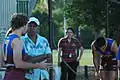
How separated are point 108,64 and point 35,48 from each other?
432 centimetres

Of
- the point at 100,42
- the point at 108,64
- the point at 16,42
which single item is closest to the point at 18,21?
the point at 16,42

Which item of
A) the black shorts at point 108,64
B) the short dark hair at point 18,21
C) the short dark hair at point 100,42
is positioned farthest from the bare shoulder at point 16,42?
the black shorts at point 108,64

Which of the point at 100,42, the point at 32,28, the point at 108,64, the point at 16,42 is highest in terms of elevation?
the point at 32,28

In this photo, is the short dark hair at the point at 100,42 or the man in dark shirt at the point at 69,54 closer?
the short dark hair at the point at 100,42

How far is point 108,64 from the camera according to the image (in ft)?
34.7

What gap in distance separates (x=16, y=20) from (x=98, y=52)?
4307 mm

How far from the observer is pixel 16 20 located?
19.7 feet

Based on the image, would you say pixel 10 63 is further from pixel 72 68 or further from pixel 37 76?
pixel 72 68

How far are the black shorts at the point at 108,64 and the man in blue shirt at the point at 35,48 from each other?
3823 mm

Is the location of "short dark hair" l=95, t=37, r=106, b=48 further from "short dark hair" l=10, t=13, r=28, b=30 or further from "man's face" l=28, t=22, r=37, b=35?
"short dark hair" l=10, t=13, r=28, b=30

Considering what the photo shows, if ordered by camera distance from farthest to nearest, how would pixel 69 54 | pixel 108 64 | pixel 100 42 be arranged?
pixel 69 54
pixel 108 64
pixel 100 42

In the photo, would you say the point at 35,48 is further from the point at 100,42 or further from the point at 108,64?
the point at 108,64

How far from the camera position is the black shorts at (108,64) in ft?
34.2

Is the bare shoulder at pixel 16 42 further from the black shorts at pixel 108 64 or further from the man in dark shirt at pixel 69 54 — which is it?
the man in dark shirt at pixel 69 54
